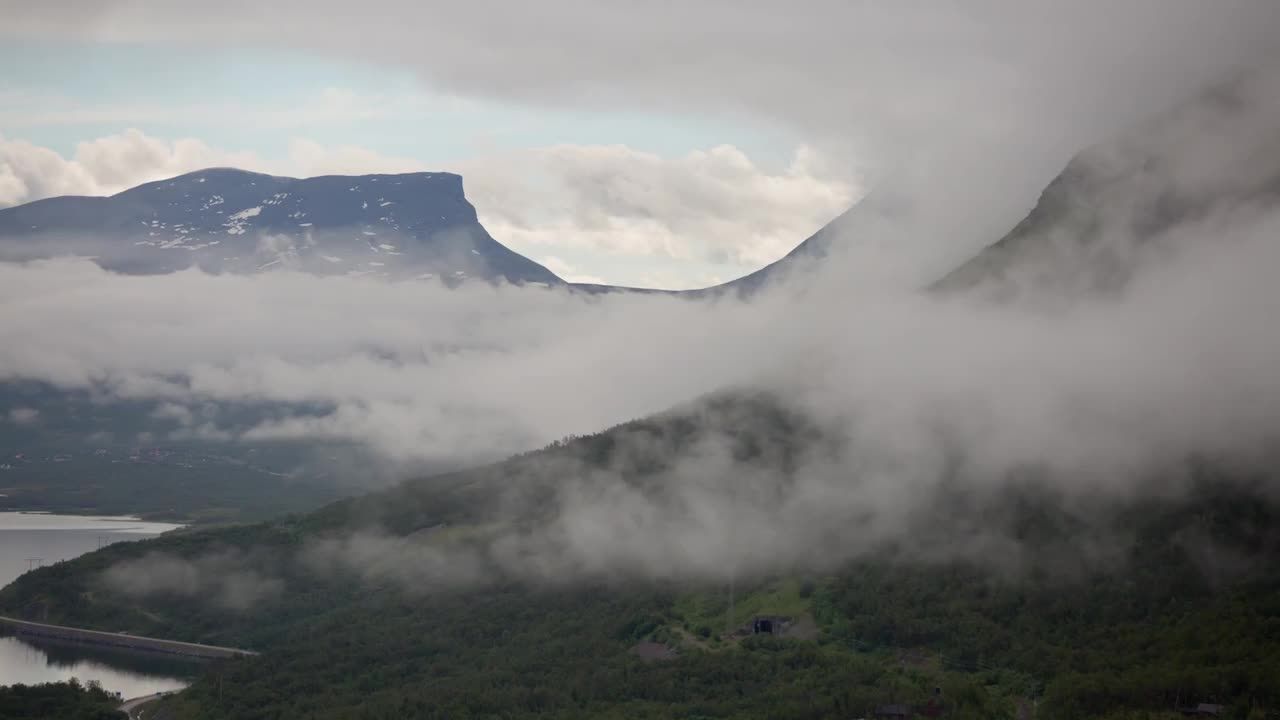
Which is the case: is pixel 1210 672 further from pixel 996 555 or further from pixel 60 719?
pixel 60 719

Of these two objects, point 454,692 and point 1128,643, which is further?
point 454,692

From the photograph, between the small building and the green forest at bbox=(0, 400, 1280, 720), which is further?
the small building

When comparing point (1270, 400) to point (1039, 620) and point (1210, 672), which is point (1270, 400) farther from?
point (1210, 672)

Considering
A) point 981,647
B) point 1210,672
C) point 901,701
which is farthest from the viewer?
point 981,647

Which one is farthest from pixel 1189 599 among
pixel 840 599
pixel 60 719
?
pixel 60 719

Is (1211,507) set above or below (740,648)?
above

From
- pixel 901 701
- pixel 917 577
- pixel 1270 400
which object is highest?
pixel 1270 400

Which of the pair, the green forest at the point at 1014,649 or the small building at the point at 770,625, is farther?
the small building at the point at 770,625

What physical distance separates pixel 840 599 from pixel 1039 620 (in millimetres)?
30617

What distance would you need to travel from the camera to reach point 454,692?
7608 inches

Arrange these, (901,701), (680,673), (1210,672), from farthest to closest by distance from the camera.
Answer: (680,673) → (901,701) → (1210,672)

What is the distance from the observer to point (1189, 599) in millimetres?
166875

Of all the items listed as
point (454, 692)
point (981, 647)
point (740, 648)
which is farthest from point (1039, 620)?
point (454, 692)

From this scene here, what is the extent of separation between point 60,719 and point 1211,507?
15597 centimetres
